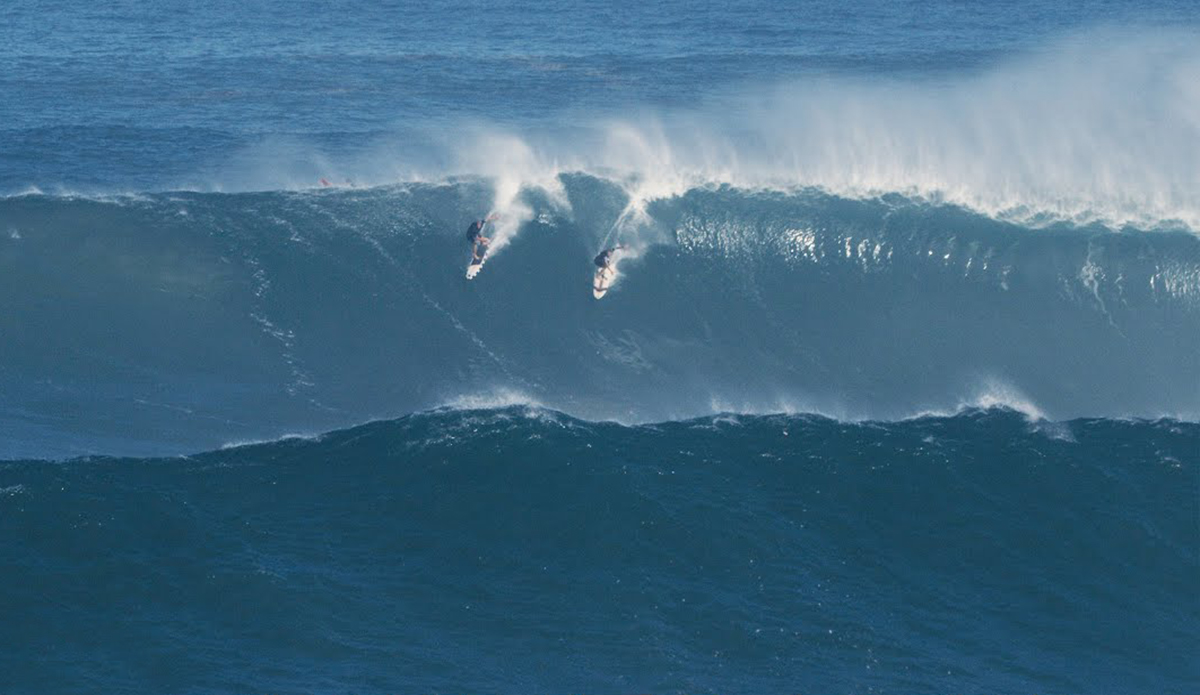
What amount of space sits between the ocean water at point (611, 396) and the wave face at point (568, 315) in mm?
162

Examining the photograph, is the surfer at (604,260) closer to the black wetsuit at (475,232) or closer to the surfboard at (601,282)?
the surfboard at (601,282)

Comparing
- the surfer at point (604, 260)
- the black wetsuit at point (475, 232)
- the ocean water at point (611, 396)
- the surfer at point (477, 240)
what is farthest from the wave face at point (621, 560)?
the black wetsuit at point (475, 232)

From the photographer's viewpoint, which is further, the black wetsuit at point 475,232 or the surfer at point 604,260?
the black wetsuit at point 475,232

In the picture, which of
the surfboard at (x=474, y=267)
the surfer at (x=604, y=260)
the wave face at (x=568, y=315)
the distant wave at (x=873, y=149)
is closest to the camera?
the wave face at (x=568, y=315)

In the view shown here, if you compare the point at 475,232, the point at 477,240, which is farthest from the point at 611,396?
the point at 475,232

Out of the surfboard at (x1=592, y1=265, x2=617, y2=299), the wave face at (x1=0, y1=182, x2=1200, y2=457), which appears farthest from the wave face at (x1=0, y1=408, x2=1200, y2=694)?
the surfboard at (x1=592, y1=265, x2=617, y2=299)

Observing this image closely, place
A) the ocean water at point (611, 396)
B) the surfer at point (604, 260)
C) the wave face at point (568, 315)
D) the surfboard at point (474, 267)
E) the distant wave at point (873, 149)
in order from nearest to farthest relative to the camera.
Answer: the ocean water at point (611, 396) < the wave face at point (568, 315) < the surfer at point (604, 260) < the surfboard at point (474, 267) < the distant wave at point (873, 149)

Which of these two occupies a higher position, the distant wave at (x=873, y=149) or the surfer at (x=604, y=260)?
the distant wave at (x=873, y=149)

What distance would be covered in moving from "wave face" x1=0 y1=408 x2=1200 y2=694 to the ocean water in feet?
0.39

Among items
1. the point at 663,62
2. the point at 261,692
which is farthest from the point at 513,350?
the point at 663,62

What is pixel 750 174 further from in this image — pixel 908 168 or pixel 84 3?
pixel 84 3

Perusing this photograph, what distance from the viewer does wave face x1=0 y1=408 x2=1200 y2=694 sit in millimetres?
36781

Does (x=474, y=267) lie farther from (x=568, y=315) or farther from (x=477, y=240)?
(x=568, y=315)

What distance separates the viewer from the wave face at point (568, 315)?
4750 cm
